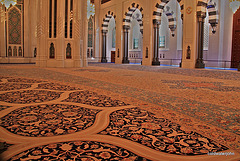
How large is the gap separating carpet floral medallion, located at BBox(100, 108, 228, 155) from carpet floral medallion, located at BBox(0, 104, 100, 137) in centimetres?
23

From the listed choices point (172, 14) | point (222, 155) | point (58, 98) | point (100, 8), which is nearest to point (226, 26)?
point (172, 14)

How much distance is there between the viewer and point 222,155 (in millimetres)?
1157

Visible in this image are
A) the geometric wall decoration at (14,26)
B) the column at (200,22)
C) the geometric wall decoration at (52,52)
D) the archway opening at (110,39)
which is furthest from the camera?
the archway opening at (110,39)

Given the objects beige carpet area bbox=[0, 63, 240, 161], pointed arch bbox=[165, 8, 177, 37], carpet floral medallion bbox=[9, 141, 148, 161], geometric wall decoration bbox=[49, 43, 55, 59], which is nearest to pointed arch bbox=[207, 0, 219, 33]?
pointed arch bbox=[165, 8, 177, 37]

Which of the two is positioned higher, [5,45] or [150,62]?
[5,45]

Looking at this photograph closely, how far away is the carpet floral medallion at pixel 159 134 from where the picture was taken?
1242 mm

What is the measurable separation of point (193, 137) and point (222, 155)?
264mm

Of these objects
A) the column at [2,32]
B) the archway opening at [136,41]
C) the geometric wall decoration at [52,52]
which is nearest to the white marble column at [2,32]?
the column at [2,32]

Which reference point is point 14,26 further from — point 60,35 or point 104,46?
point 104,46

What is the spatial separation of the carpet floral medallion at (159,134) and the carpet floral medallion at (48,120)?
0.75 feet

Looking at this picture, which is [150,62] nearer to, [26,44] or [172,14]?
[172,14]

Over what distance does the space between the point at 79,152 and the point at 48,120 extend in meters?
0.67

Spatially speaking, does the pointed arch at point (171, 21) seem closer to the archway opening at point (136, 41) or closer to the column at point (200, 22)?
the archway opening at point (136, 41)

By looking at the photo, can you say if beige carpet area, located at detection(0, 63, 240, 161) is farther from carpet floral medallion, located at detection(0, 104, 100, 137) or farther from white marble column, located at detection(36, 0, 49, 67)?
white marble column, located at detection(36, 0, 49, 67)
